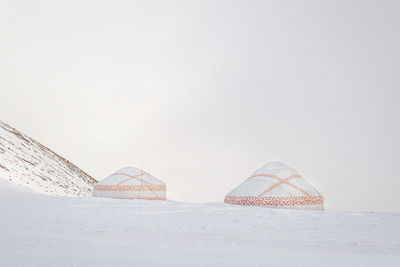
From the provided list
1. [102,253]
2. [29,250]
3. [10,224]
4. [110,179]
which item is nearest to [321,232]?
[102,253]

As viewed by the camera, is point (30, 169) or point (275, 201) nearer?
point (275, 201)

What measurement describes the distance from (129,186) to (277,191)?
6340 mm

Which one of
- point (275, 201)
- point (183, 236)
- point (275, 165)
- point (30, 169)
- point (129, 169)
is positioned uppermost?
point (30, 169)

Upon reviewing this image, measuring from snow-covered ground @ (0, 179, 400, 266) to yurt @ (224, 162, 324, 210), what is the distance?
89.7 inches

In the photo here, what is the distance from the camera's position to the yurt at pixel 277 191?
842 cm

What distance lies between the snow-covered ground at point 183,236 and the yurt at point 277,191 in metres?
2.28

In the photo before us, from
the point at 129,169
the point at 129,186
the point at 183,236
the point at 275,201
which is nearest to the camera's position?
the point at 183,236

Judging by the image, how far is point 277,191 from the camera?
27.9 feet

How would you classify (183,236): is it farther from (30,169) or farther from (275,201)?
(30,169)

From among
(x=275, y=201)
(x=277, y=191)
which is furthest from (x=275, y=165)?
(x=275, y=201)

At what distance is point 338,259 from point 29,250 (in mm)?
2752

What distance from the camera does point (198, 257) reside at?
331 centimetres

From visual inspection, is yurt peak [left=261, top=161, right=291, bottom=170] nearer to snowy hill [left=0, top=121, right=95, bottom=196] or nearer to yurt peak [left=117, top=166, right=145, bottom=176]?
yurt peak [left=117, top=166, right=145, bottom=176]

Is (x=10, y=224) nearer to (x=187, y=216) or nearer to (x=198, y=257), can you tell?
(x=187, y=216)
